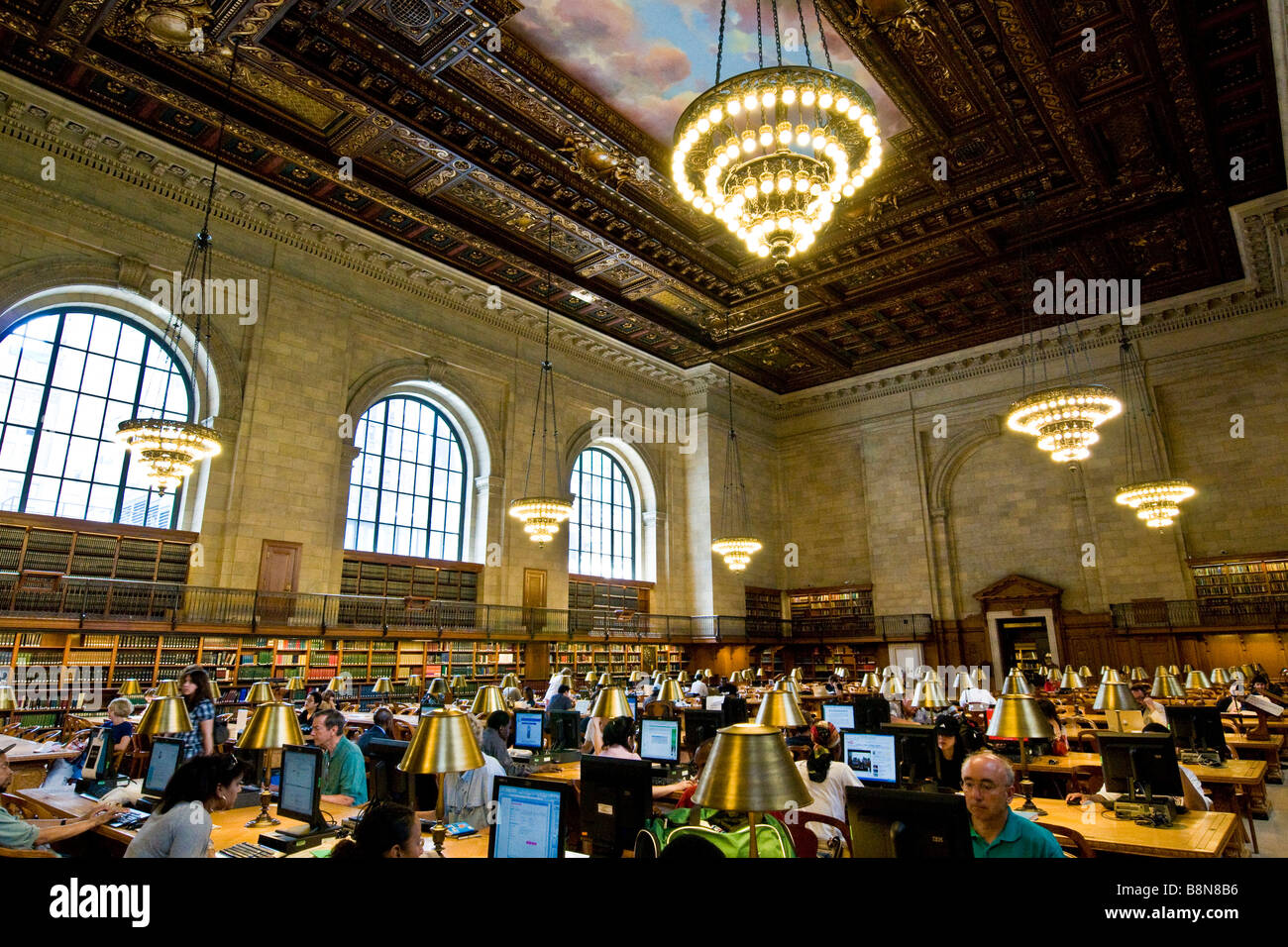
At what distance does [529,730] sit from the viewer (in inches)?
261

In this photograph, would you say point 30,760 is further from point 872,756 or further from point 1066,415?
point 1066,415

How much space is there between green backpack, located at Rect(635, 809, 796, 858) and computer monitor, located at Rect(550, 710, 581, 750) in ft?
12.3

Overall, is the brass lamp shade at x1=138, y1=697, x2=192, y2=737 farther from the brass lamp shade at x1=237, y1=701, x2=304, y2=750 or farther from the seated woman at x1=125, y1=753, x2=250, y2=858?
the seated woman at x1=125, y1=753, x2=250, y2=858

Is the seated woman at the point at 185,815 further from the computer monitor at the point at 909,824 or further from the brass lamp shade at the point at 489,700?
the brass lamp shade at the point at 489,700

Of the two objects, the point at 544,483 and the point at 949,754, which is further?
the point at 544,483

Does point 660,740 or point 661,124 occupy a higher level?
point 661,124

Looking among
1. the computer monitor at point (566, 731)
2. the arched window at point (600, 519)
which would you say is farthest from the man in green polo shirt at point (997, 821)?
the arched window at point (600, 519)

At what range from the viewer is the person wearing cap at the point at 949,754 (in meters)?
4.48

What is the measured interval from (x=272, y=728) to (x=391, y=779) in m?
0.66

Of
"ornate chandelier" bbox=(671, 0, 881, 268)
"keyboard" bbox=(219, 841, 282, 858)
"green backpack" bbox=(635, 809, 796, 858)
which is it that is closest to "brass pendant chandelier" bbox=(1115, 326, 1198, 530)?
"ornate chandelier" bbox=(671, 0, 881, 268)

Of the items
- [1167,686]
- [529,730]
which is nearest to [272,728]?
[529,730]

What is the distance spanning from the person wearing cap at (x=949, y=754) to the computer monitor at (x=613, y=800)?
242 cm

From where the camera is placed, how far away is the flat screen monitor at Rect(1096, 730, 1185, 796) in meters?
3.71
